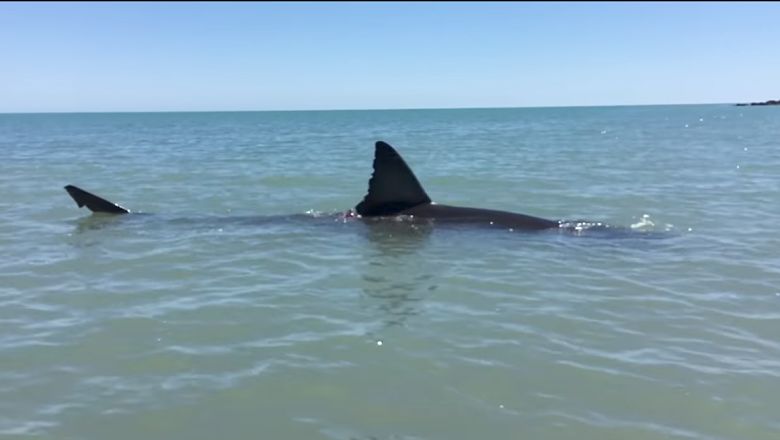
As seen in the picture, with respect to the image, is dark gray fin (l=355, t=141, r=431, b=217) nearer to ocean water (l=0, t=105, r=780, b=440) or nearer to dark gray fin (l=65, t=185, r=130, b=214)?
ocean water (l=0, t=105, r=780, b=440)

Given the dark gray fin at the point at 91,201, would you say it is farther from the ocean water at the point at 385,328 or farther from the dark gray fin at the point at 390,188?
the dark gray fin at the point at 390,188

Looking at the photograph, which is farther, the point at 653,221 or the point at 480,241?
the point at 653,221

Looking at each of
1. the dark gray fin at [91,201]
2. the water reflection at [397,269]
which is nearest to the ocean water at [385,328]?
the water reflection at [397,269]

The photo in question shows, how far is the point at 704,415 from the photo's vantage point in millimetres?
5438

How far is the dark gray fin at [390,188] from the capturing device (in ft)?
38.4

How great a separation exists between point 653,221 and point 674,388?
9.13 m

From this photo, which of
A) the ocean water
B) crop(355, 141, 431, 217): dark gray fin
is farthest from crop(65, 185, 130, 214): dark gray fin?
crop(355, 141, 431, 217): dark gray fin

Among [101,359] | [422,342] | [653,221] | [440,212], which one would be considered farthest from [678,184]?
[101,359]

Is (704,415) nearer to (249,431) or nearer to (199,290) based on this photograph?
(249,431)

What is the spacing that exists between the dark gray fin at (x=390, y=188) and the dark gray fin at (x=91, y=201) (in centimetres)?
476

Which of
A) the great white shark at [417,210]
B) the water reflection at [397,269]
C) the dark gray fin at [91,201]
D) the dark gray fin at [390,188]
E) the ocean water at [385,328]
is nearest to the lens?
the ocean water at [385,328]

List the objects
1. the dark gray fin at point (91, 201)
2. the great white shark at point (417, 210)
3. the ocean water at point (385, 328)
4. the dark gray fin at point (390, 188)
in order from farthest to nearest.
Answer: the dark gray fin at point (91, 201) < the great white shark at point (417, 210) < the dark gray fin at point (390, 188) < the ocean water at point (385, 328)

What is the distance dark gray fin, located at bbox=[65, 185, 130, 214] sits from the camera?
13.6m

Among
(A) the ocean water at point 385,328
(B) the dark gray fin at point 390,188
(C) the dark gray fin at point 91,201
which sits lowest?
(A) the ocean water at point 385,328
